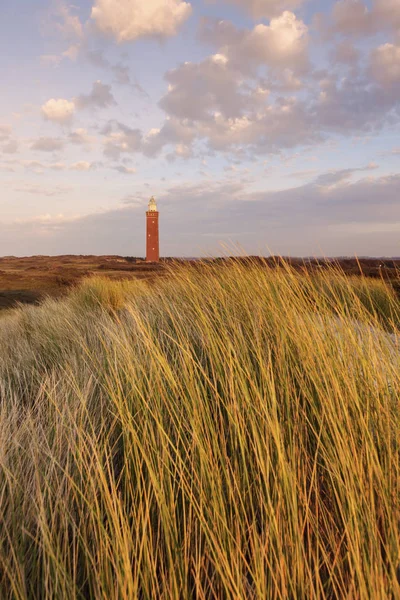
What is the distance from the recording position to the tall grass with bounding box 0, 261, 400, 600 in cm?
96

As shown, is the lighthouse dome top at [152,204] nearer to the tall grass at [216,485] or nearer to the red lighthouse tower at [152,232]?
the red lighthouse tower at [152,232]

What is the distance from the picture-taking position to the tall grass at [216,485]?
96cm

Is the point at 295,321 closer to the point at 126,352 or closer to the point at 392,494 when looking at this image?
the point at 126,352

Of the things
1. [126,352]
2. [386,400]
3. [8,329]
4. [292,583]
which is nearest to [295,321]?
[386,400]

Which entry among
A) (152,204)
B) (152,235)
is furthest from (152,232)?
(152,204)

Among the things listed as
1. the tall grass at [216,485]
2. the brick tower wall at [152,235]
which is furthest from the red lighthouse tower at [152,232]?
the tall grass at [216,485]

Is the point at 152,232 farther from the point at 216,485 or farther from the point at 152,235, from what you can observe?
the point at 216,485

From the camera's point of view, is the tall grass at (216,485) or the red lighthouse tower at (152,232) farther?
the red lighthouse tower at (152,232)

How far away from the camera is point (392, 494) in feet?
3.99

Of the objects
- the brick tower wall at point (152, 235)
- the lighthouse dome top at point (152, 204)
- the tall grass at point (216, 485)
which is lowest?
the tall grass at point (216, 485)

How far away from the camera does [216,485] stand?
3.95 ft

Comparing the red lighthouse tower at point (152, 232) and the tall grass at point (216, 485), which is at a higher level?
the red lighthouse tower at point (152, 232)

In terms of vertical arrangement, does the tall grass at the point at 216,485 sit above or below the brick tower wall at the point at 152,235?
below

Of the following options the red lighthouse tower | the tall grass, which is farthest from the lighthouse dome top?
the tall grass
